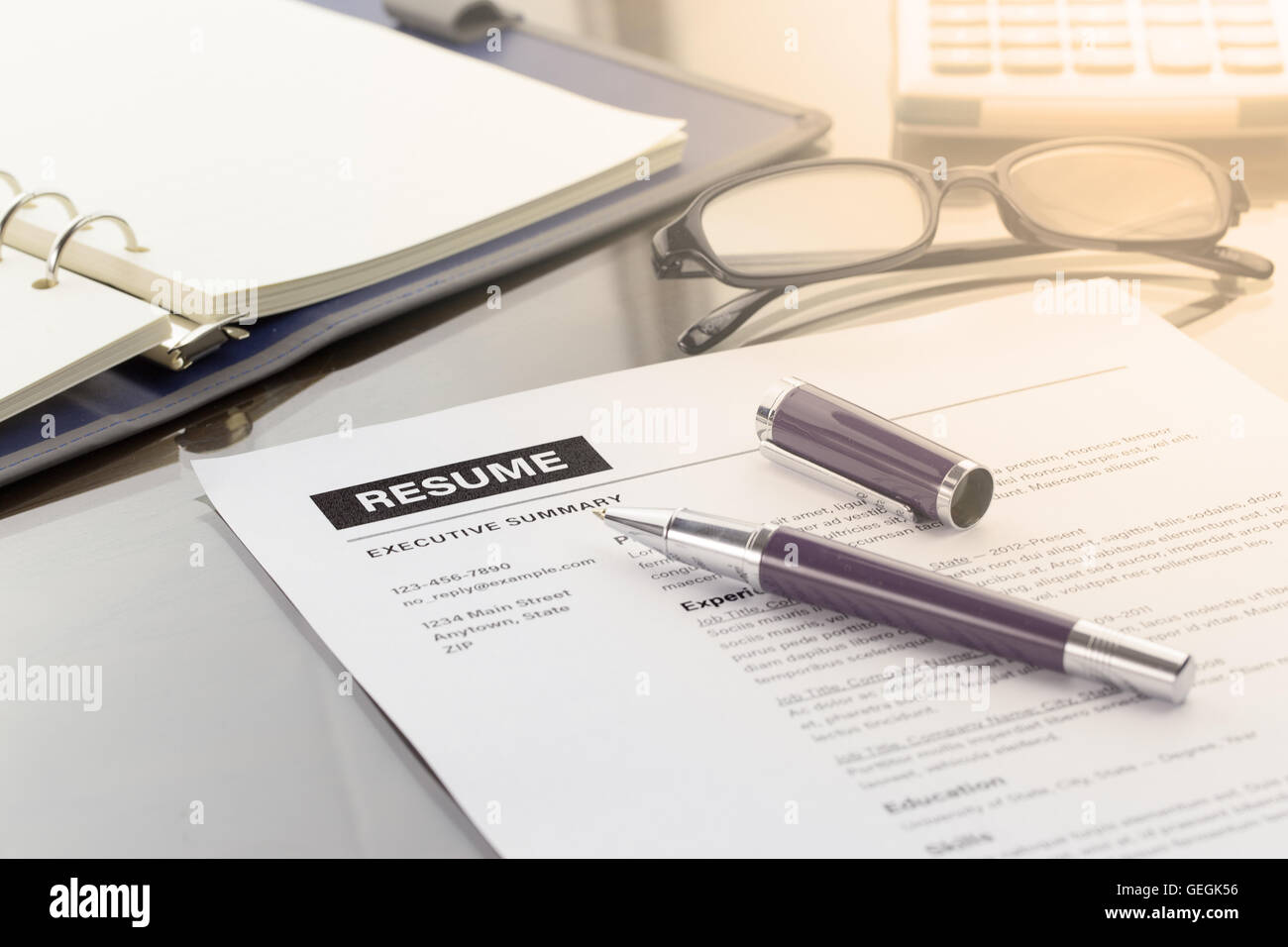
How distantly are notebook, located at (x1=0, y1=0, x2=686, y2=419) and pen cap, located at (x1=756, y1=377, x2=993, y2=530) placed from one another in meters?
0.27

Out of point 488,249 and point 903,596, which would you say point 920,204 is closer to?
point 488,249

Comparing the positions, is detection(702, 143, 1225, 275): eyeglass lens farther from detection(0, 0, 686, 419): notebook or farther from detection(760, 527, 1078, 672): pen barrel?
detection(760, 527, 1078, 672): pen barrel

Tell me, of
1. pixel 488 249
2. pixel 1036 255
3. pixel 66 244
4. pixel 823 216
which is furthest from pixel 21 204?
pixel 1036 255

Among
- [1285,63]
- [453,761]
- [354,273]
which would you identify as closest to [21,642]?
[453,761]

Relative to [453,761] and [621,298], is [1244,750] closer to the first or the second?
[453,761]

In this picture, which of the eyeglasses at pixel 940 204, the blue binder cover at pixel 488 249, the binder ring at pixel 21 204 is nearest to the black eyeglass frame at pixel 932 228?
the eyeglasses at pixel 940 204

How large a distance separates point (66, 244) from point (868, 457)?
458 mm

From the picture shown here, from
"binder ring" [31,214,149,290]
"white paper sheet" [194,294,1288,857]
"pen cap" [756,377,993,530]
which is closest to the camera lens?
"white paper sheet" [194,294,1288,857]

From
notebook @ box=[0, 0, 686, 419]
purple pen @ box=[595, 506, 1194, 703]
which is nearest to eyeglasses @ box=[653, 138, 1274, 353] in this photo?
notebook @ box=[0, 0, 686, 419]

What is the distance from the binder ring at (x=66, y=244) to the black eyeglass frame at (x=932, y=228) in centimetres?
29

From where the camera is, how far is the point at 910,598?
483mm

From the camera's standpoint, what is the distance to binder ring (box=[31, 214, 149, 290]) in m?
0.70

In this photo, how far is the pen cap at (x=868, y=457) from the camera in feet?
1.82
